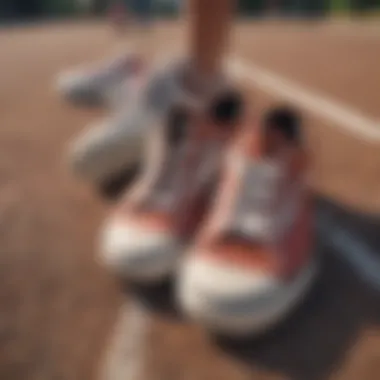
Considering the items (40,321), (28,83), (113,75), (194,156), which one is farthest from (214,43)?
(28,83)

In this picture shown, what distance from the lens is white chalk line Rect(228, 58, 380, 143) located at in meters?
1.80

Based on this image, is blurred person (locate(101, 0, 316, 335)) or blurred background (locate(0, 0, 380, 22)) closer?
blurred person (locate(101, 0, 316, 335))

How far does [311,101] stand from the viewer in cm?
201

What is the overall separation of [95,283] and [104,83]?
0.65m

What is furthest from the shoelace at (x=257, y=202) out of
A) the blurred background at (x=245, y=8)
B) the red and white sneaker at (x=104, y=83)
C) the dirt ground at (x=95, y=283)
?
the blurred background at (x=245, y=8)

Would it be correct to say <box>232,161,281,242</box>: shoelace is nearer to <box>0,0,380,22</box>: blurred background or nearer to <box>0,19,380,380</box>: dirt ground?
<box>0,19,380,380</box>: dirt ground

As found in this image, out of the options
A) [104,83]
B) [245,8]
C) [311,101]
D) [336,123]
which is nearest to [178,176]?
[104,83]

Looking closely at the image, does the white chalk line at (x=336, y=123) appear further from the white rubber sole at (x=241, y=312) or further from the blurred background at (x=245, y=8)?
the blurred background at (x=245, y=8)

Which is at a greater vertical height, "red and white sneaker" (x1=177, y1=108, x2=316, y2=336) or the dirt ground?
"red and white sneaker" (x1=177, y1=108, x2=316, y2=336)

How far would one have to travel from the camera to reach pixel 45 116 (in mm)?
1956

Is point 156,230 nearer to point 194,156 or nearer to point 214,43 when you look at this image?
point 194,156

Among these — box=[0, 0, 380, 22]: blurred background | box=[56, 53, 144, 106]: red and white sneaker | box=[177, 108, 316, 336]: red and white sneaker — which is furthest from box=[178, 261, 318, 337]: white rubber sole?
box=[0, 0, 380, 22]: blurred background

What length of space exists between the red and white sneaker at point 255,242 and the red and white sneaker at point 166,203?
0.03 metres

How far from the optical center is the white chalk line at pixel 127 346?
104 cm
